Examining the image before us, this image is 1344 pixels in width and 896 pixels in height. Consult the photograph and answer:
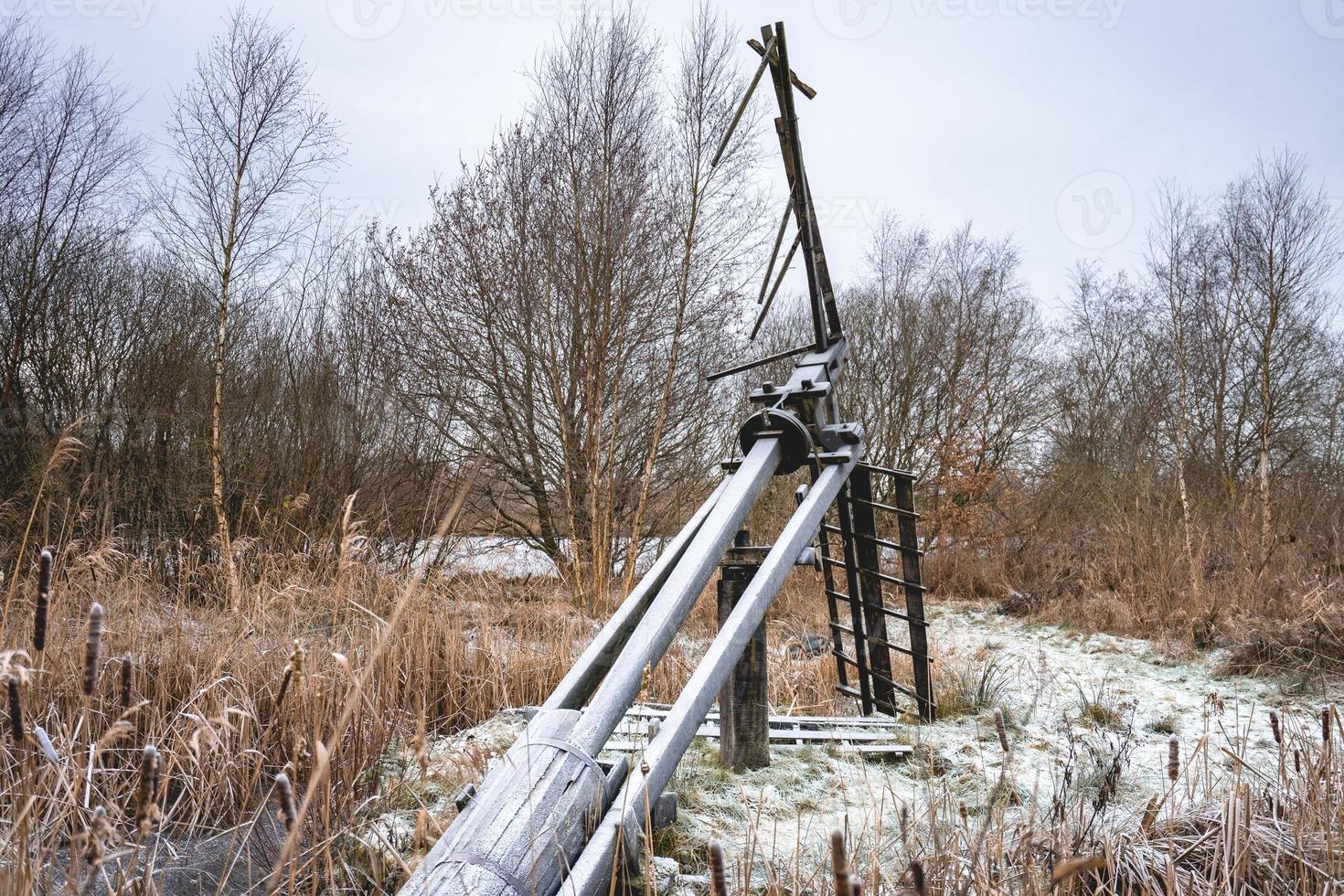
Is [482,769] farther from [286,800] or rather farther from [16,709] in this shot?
[286,800]

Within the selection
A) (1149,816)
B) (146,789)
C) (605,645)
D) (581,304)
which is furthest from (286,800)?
(581,304)

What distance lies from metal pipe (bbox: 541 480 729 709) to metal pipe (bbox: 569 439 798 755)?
0.32 ft

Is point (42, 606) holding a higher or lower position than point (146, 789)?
higher

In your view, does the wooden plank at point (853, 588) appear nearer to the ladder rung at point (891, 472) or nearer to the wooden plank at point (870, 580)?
the wooden plank at point (870, 580)

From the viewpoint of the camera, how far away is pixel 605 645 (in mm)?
2041

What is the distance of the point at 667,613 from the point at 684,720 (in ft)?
0.91

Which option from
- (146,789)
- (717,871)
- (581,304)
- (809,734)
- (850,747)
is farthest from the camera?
(581,304)

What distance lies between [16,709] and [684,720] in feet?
4.14

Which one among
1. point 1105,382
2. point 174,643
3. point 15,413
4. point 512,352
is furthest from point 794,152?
point 1105,382

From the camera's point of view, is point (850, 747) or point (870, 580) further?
point (870, 580)

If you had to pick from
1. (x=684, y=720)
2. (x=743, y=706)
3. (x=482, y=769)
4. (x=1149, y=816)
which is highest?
(x=684, y=720)

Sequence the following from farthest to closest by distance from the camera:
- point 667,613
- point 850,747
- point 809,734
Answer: point 809,734, point 850,747, point 667,613

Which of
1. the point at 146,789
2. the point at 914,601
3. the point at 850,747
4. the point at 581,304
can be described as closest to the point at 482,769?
the point at 146,789

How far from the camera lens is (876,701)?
12.1 ft
